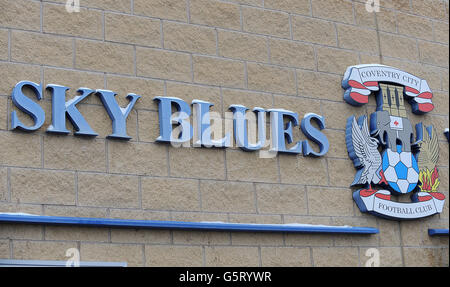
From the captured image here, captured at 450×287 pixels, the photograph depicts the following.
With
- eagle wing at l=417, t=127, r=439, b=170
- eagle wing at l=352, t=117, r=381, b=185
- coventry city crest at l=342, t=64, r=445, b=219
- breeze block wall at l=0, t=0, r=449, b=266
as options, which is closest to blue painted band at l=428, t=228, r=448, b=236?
breeze block wall at l=0, t=0, r=449, b=266

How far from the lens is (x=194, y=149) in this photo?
7789 mm

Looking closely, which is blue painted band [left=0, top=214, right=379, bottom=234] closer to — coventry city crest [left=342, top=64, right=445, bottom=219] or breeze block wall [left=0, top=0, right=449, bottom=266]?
breeze block wall [left=0, top=0, right=449, bottom=266]

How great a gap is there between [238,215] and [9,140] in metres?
2.34

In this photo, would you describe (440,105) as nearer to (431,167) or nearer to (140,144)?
(431,167)

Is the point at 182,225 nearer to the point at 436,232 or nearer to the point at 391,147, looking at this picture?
the point at 391,147

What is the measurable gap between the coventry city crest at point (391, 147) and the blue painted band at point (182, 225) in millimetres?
495

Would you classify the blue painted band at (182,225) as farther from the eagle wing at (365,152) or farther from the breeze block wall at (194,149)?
the eagle wing at (365,152)

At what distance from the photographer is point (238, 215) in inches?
307

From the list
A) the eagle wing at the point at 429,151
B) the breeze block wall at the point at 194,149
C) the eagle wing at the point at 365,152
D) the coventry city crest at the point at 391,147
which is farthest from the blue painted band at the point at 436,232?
the eagle wing at the point at 365,152

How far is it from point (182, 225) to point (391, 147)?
280cm

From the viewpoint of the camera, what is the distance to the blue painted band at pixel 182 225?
6.78 m

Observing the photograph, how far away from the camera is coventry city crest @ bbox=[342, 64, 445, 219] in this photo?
8586 mm

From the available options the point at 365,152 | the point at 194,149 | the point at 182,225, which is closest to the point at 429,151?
the point at 365,152
